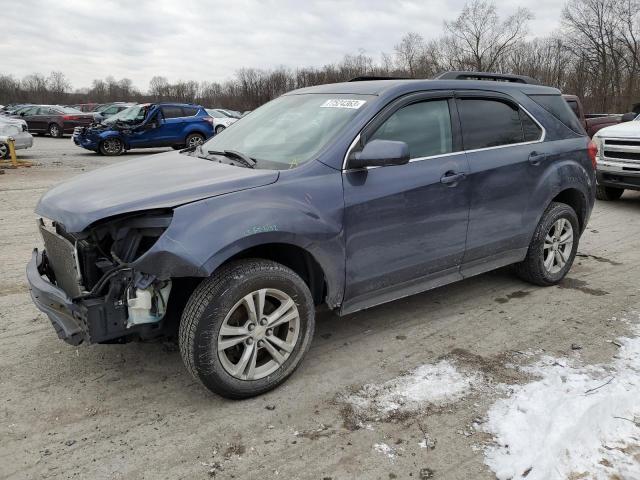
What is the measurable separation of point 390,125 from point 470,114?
2.84 feet

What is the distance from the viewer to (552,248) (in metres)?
4.90

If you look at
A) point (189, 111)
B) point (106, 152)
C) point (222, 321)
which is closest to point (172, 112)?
point (189, 111)

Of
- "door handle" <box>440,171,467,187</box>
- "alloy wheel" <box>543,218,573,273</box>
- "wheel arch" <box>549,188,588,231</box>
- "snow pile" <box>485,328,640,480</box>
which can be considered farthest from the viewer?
"wheel arch" <box>549,188,588,231</box>

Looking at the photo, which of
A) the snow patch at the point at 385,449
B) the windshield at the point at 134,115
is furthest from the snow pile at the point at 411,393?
the windshield at the point at 134,115

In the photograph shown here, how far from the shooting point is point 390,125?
3.66 metres

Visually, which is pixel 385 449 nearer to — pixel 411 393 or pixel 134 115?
pixel 411 393

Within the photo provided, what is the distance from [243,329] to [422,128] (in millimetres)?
1967

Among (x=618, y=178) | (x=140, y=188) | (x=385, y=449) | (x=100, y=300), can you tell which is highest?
(x=140, y=188)

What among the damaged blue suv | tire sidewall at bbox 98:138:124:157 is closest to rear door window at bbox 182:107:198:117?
tire sidewall at bbox 98:138:124:157

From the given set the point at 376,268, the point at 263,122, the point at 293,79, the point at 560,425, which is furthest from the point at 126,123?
the point at 293,79

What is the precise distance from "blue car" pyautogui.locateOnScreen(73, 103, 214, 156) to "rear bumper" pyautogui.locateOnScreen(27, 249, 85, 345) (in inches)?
600

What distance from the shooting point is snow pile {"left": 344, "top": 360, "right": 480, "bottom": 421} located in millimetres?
2994

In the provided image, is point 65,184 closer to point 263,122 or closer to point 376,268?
point 263,122

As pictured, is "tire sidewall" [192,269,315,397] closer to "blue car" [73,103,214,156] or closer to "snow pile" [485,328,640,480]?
"snow pile" [485,328,640,480]
